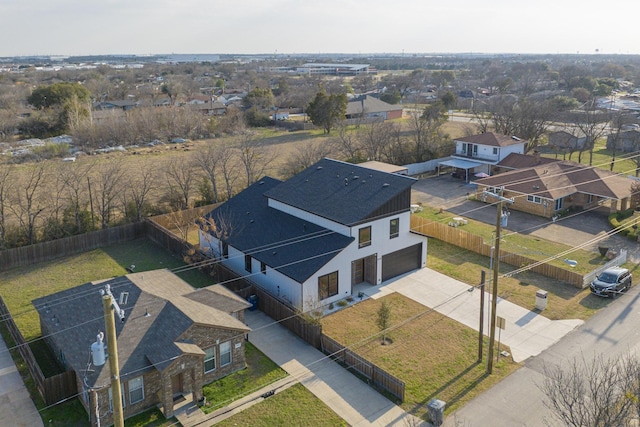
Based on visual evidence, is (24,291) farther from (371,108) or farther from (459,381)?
(371,108)

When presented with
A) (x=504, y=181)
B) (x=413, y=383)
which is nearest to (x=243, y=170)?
(x=504, y=181)

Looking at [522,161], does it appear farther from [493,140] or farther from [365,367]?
[365,367]

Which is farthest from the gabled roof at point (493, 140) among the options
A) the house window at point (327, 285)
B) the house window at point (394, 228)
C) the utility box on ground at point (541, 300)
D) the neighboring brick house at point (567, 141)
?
the house window at point (327, 285)

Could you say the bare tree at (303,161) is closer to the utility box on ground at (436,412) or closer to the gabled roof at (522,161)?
the gabled roof at (522,161)

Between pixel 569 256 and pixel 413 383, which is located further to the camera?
pixel 569 256

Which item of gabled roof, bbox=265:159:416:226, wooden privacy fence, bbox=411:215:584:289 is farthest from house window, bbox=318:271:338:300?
wooden privacy fence, bbox=411:215:584:289
